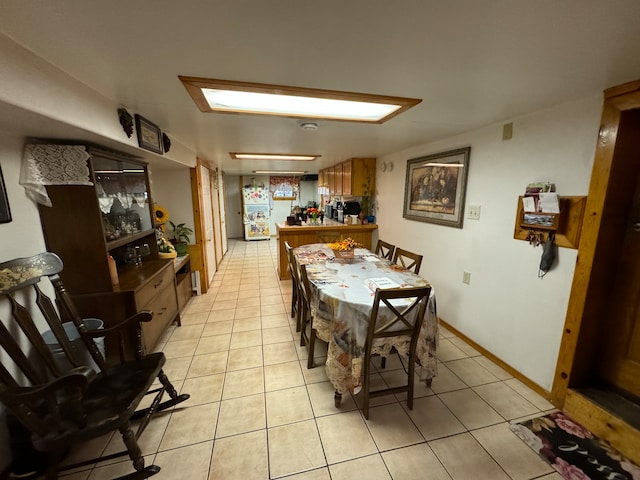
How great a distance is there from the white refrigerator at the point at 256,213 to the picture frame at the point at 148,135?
16.6 feet

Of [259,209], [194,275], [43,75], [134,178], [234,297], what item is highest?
[43,75]

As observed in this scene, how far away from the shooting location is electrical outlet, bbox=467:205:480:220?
2344 millimetres

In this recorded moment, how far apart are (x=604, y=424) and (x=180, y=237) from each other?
4318 mm

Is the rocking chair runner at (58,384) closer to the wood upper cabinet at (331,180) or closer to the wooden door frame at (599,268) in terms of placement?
the wooden door frame at (599,268)

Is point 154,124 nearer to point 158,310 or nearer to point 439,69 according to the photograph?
point 158,310

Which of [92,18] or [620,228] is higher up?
[92,18]

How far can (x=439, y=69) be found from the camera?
121 cm

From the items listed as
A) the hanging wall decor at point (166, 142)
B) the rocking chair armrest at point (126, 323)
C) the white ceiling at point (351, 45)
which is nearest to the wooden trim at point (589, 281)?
the white ceiling at point (351, 45)

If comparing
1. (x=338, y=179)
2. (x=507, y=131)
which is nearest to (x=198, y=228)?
(x=338, y=179)

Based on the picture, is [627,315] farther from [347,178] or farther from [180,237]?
[180,237]

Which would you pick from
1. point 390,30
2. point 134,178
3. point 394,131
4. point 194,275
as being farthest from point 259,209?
point 390,30

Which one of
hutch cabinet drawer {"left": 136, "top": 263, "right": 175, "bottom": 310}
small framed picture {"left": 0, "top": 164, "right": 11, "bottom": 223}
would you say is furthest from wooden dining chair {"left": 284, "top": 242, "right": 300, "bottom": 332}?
small framed picture {"left": 0, "top": 164, "right": 11, "bottom": 223}

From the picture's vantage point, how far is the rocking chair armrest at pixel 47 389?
1.01m

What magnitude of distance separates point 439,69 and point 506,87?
52 cm
